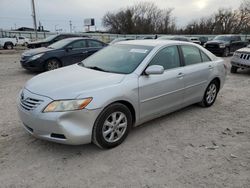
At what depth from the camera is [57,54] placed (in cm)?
923

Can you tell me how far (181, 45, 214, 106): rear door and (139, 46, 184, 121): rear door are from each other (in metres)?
0.20

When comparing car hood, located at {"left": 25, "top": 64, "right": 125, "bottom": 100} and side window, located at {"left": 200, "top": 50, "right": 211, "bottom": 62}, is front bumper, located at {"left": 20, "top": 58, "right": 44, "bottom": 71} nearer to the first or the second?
car hood, located at {"left": 25, "top": 64, "right": 125, "bottom": 100}

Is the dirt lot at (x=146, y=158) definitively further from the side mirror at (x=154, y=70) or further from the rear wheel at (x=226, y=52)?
the rear wheel at (x=226, y=52)

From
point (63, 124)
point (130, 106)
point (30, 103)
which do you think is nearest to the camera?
point (63, 124)

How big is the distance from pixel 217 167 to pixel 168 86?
1555 millimetres

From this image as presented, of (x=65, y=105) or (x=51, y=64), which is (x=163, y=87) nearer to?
(x=65, y=105)

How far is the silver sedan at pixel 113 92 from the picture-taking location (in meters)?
3.07

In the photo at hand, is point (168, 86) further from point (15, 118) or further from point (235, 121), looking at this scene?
point (15, 118)

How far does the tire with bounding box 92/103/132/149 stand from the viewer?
10.7 ft

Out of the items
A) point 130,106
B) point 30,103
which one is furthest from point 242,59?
point 30,103

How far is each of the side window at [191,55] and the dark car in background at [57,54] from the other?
231 inches

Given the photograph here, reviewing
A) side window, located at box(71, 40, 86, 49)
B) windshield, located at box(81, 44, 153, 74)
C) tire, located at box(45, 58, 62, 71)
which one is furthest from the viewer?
side window, located at box(71, 40, 86, 49)

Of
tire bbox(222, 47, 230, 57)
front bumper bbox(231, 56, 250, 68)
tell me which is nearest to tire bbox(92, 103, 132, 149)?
front bumper bbox(231, 56, 250, 68)

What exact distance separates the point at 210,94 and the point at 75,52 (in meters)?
6.06
